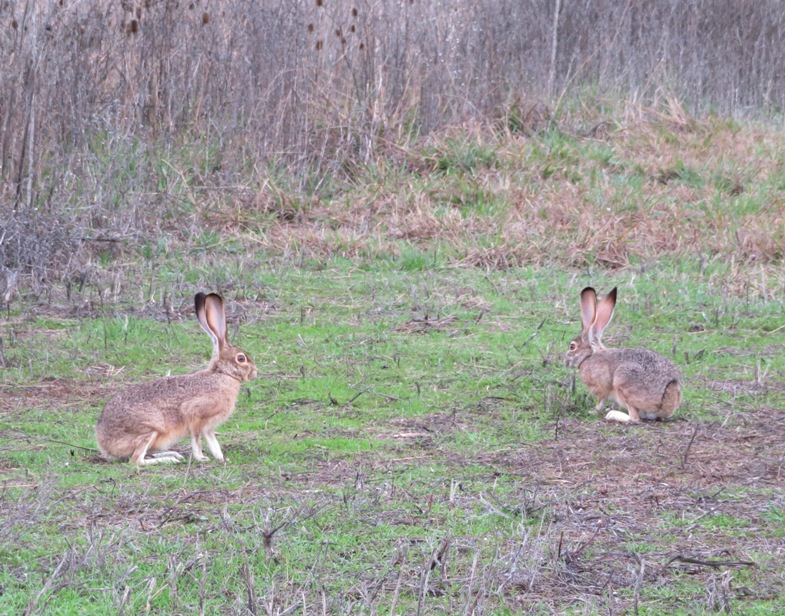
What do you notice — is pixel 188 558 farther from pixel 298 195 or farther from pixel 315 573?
pixel 298 195

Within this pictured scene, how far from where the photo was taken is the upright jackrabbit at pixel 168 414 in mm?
4895

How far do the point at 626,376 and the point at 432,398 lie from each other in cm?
106

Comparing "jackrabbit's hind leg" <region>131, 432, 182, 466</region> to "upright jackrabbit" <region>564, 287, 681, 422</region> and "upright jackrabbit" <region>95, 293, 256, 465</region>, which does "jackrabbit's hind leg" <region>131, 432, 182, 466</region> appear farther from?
"upright jackrabbit" <region>564, 287, 681, 422</region>

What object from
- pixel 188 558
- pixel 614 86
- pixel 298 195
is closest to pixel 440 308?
pixel 298 195

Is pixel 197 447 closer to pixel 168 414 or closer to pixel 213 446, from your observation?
pixel 213 446

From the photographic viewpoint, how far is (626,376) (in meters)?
5.79

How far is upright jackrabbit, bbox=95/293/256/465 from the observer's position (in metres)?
4.89

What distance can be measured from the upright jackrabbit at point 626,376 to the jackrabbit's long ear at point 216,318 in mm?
1901

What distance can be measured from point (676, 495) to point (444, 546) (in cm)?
132

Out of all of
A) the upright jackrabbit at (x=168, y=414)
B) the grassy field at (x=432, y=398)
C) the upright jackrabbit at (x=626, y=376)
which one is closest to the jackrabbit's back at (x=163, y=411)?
the upright jackrabbit at (x=168, y=414)

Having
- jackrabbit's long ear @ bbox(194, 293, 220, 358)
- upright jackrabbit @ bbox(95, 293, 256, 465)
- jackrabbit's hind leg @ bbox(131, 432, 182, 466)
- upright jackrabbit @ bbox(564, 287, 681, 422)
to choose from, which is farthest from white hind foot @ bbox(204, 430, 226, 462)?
upright jackrabbit @ bbox(564, 287, 681, 422)

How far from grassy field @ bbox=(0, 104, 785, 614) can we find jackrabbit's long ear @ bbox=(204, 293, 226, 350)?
468mm

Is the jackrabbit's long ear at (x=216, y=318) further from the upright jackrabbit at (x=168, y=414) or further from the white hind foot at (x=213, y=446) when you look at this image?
the white hind foot at (x=213, y=446)

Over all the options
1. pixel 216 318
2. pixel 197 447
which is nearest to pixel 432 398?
pixel 216 318
